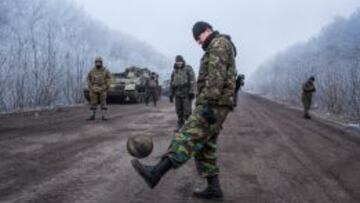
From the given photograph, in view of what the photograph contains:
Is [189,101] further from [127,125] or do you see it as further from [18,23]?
[18,23]

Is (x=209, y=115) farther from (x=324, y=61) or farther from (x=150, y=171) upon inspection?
(x=324, y=61)

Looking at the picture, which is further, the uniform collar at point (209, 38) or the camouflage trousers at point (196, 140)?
the uniform collar at point (209, 38)

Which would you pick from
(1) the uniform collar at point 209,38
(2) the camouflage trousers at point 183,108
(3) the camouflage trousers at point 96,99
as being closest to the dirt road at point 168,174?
(2) the camouflage trousers at point 183,108

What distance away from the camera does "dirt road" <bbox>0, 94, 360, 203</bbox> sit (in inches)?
251

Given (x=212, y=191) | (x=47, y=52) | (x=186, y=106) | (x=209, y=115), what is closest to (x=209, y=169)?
(x=212, y=191)

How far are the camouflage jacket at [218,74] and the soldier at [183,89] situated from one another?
23.5 ft

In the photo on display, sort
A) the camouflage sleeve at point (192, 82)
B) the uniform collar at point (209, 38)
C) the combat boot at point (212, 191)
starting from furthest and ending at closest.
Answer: the camouflage sleeve at point (192, 82) → the combat boot at point (212, 191) → the uniform collar at point (209, 38)

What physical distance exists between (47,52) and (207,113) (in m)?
39.3

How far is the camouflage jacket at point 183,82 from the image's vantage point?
1334 cm

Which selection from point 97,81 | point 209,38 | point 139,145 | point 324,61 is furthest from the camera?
point 324,61

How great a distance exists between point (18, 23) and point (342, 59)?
44.5m

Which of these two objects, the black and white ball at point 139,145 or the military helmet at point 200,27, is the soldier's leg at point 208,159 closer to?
the black and white ball at point 139,145

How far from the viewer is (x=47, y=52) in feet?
143

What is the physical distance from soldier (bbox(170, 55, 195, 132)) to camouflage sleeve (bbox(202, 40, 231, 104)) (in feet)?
23.9
